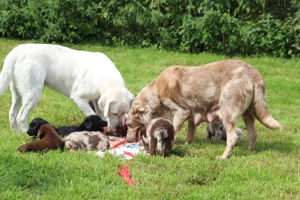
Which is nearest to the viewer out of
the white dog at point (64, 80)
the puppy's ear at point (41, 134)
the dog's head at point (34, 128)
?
the puppy's ear at point (41, 134)

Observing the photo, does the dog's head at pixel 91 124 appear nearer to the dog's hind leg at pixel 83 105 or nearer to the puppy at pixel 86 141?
the puppy at pixel 86 141

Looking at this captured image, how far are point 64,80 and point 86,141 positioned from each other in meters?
1.54

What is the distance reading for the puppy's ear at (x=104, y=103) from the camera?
273 inches

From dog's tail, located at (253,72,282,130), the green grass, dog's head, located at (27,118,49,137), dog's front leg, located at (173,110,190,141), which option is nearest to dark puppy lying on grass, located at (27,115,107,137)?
dog's head, located at (27,118,49,137)

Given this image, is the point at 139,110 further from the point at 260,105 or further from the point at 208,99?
the point at 260,105

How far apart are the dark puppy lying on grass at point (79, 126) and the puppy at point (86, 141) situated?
1.24 feet

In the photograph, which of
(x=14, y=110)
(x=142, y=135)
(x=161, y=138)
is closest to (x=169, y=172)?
(x=161, y=138)

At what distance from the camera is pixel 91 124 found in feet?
21.8

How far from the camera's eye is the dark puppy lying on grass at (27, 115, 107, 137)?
6.44 m

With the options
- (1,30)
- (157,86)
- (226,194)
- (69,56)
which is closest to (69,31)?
(1,30)

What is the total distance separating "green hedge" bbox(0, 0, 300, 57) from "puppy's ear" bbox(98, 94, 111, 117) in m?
7.44

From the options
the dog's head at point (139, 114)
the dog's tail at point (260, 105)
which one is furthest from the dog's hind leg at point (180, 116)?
the dog's tail at point (260, 105)

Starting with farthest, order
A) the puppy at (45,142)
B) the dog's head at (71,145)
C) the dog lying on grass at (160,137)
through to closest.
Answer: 1. the dog's head at (71,145)
2. the dog lying on grass at (160,137)
3. the puppy at (45,142)

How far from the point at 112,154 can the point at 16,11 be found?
1095 centimetres
